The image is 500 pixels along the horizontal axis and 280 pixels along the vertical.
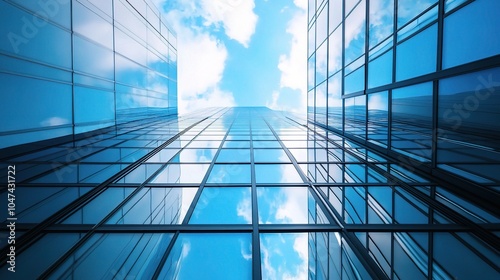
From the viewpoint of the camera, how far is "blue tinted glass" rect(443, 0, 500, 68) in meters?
5.87

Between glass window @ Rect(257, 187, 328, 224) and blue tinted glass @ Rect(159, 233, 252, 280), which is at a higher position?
glass window @ Rect(257, 187, 328, 224)

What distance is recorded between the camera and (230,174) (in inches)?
344

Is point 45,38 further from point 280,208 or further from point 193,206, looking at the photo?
point 280,208

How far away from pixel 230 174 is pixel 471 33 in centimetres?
701

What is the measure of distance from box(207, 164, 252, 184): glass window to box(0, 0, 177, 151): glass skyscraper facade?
6525 mm

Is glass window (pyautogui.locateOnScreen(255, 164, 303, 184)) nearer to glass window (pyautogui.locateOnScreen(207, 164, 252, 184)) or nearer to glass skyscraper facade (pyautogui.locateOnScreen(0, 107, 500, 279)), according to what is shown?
glass skyscraper facade (pyautogui.locateOnScreen(0, 107, 500, 279))

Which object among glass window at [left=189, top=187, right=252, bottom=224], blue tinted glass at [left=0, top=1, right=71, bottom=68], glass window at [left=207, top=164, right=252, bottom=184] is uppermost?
blue tinted glass at [left=0, top=1, right=71, bottom=68]

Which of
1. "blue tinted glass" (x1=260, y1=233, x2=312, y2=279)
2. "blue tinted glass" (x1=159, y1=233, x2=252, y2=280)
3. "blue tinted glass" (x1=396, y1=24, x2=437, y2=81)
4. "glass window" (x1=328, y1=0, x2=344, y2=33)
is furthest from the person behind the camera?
"glass window" (x1=328, y1=0, x2=344, y2=33)

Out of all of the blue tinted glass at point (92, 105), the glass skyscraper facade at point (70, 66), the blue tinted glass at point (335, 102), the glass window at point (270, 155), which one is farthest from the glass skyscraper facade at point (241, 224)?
the blue tinted glass at point (335, 102)

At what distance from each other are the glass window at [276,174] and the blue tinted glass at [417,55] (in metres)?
4.76

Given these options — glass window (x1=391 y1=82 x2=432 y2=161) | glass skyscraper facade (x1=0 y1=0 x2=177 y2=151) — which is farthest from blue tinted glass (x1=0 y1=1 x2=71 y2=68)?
glass window (x1=391 y1=82 x2=432 y2=161)

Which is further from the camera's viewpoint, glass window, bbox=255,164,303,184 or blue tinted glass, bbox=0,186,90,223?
glass window, bbox=255,164,303,184

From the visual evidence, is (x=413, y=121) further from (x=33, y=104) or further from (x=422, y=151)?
(x=33, y=104)

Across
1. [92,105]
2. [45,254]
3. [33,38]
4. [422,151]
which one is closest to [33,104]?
[33,38]
